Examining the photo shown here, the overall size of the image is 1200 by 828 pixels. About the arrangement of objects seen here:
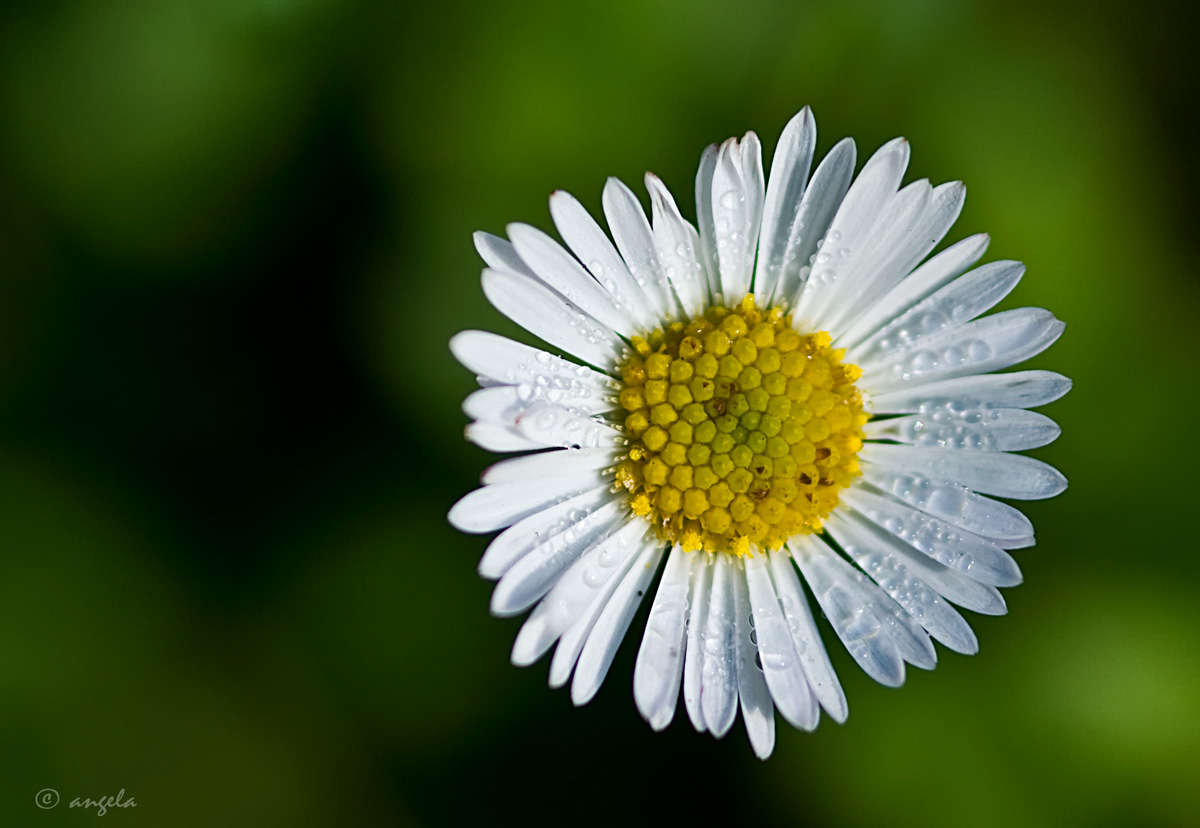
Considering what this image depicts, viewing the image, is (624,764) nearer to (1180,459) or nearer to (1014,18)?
(1180,459)

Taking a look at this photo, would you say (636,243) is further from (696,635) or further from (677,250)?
(696,635)

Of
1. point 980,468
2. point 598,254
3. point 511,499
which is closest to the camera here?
point 511,499

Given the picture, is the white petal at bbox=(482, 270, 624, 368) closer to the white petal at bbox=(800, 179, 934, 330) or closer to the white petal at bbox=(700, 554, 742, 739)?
the white petal at bbox=(800, 179, 934, 330)

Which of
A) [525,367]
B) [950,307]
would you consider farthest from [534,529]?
[950,307]

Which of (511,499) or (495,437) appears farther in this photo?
(511,499)

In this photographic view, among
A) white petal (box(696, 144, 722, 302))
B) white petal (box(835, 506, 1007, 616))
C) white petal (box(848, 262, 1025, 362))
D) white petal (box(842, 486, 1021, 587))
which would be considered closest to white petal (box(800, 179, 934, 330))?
white petal (box(848, 262, 1025, 362))

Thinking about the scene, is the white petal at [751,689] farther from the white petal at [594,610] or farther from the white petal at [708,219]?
the white petal at [708,219]
